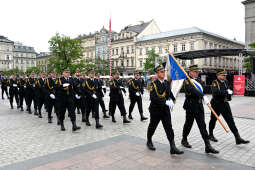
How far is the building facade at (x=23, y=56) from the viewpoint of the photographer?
375 feet

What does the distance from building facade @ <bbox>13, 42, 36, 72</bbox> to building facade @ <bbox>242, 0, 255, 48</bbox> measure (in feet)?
347

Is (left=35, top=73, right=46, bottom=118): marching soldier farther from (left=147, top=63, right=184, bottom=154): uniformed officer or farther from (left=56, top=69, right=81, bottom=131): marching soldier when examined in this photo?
(left=147, top=63, right=184, bottom=154): uniformed officer

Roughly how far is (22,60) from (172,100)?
125365 millimetres

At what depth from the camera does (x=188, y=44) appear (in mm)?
50281

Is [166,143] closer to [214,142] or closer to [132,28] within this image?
[214,142]

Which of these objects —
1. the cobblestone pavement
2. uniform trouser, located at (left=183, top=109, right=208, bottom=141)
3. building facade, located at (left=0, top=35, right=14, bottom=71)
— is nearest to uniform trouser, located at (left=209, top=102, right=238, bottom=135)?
the cobblestone pavement

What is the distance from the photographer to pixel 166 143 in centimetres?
582

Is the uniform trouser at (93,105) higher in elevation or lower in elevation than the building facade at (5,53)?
lower

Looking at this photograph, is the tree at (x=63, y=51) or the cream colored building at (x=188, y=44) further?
the cream colored building at (x=188, y=44)

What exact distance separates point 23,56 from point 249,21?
109 m

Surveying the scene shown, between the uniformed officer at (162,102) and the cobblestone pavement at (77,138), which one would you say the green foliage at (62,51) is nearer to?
the cobblestone pavement at (77,138)

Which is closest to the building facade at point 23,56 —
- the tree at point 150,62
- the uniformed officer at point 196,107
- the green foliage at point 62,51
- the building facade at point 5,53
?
the building facade at point 5,53

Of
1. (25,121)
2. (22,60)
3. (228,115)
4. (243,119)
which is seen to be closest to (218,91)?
(228,115)

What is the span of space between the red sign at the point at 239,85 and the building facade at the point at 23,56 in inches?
4486
